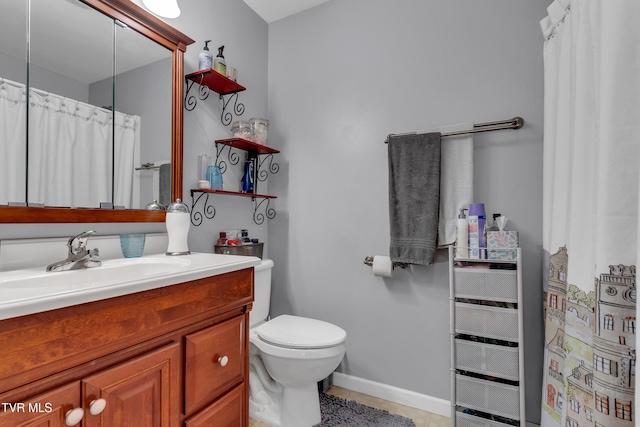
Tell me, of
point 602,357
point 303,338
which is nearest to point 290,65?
point 303,338

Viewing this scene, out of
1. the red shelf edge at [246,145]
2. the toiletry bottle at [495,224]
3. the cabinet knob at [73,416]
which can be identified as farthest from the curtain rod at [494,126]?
the cabinet knob at [73,416]

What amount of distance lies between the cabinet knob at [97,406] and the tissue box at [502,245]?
150 centimetres

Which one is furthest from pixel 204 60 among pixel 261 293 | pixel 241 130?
pixel 261 293

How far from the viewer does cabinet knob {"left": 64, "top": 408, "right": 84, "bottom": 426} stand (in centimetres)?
70

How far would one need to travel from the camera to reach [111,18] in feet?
4.37

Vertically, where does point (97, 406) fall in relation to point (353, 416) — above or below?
above

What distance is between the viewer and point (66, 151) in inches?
47.0

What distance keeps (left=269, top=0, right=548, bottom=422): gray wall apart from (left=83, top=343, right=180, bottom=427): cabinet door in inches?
49.0

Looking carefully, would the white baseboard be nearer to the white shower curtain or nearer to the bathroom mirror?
the white shower curtain

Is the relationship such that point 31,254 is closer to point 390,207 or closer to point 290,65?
point 390,207

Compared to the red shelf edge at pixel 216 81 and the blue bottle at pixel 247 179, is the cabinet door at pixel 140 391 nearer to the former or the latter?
the blue bottle at pixel 247 179

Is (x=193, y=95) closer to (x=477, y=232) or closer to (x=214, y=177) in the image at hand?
(x=214, y=177)

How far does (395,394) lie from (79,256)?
175 cm

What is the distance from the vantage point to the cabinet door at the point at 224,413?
3.37 ft
